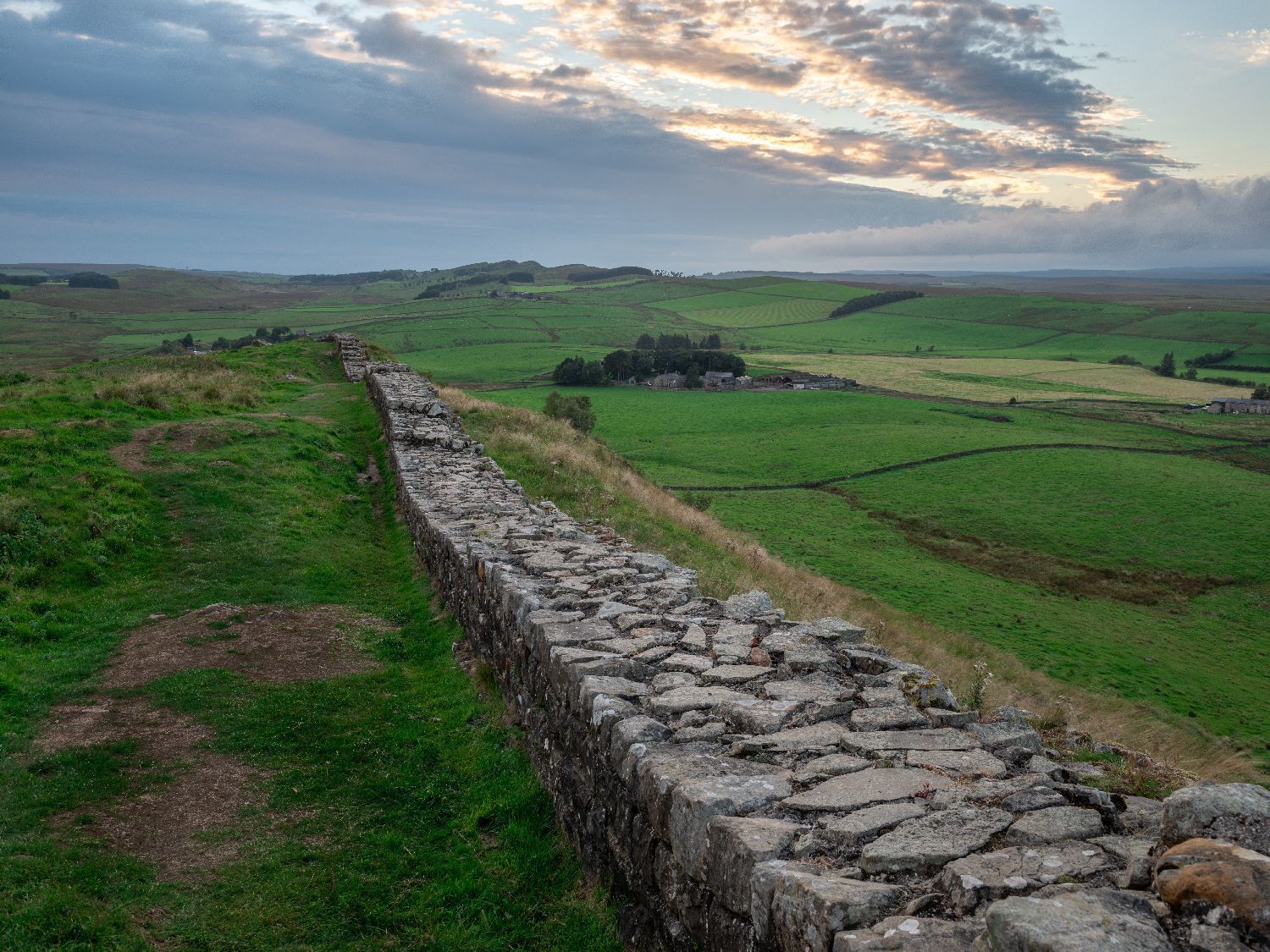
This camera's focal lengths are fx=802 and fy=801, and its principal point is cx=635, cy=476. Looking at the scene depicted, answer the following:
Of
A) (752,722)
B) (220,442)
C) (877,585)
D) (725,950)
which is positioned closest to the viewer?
(725,950)

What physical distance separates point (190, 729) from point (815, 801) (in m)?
6.44

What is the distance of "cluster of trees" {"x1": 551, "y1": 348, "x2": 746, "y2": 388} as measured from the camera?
91500 millimetres

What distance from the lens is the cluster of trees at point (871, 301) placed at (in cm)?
17812

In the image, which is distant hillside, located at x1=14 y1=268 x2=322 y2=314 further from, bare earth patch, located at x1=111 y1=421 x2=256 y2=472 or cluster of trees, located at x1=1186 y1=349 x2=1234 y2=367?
cluster of trees, located at x1=1186 y1=349 x2=1234 y2=367

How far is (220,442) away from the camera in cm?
1836

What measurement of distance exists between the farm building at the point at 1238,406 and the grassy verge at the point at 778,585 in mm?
71509

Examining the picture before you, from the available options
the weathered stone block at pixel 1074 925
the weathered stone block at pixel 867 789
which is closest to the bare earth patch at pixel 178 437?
the weathered stone block at pixel 867 789

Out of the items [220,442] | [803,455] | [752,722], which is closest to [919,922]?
[752,722]

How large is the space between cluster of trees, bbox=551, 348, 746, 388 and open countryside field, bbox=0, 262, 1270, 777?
13.4 feet

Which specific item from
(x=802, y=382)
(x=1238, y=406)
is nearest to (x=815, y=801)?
(x=802, y=382)

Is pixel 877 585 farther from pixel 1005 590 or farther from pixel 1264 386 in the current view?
pixel 1264 386

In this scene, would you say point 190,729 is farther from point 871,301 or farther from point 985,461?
point 871,301

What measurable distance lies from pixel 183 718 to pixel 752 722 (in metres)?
6.01

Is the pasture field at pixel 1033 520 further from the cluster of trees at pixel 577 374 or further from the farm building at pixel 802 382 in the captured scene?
the farm building at pixel 802 382
